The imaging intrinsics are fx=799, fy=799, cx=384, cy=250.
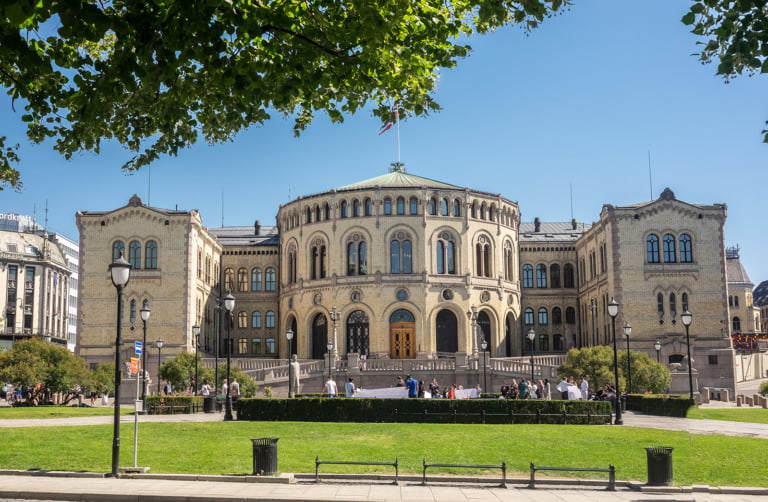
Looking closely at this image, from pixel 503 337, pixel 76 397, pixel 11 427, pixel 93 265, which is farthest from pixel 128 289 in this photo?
pixel 11 427

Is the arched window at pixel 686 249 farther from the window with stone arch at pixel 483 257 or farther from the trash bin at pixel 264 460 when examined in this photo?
the trash bin at pixel 264 460

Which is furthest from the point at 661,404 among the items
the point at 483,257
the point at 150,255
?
the point at 150,255

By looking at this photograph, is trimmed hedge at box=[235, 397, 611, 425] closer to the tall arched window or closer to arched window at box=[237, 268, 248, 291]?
the tall arched window

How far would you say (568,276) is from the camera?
2825 inches

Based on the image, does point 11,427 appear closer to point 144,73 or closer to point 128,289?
point 144,73

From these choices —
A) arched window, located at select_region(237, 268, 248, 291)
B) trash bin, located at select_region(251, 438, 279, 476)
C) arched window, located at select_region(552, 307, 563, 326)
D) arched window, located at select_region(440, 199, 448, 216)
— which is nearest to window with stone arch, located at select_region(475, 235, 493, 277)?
arched window, located at select_region(440, 199, 448, 216)

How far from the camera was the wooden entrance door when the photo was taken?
59.6 meters

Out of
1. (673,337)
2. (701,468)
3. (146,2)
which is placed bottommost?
(701,468)

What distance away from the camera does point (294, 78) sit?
13195 mm

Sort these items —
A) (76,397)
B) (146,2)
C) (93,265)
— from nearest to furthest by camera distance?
(146,2)
(76,397)
(93,265)

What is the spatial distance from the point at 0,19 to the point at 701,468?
16238 millimetres

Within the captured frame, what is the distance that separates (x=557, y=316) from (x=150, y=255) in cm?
3501

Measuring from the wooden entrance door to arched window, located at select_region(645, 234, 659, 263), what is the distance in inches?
716

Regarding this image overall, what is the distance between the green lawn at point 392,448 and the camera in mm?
17594
